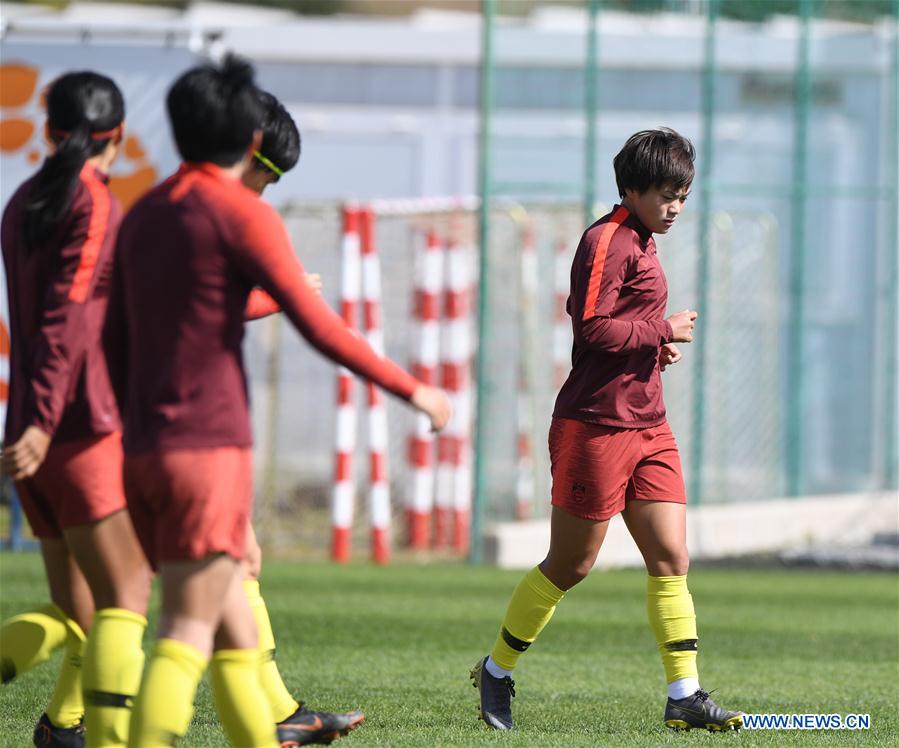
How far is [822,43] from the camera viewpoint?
1524 centimetres

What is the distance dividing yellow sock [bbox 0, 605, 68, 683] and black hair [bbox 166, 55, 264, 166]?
1431 millimetres

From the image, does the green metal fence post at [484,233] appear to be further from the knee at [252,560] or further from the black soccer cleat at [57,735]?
the black soccer cleat at [57,735]

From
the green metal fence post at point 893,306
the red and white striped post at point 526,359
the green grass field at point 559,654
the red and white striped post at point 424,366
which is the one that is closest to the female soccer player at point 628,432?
the green grass field at point 559,654

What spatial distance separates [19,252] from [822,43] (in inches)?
459

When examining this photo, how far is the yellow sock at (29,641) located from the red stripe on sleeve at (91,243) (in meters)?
0.93

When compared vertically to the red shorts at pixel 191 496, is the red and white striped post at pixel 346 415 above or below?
below

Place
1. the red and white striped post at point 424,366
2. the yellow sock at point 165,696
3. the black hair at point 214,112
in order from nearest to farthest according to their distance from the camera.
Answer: the yellow sock at point 165,696 → the black hair at point 214,112 → the red and white striped post at point 424,366

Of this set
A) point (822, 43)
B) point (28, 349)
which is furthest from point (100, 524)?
point (822, 43)

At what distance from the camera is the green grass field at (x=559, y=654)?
580 cm

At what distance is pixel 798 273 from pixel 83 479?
11630mm

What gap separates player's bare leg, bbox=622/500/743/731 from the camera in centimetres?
579

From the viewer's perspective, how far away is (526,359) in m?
15.2

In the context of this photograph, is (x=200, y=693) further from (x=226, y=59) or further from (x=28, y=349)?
(x=226, y=59)

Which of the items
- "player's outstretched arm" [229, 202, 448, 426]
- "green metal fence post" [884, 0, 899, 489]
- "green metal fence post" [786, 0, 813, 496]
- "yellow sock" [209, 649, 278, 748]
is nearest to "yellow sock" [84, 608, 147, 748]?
"yellow sock" [209, 649, 278, 748]
